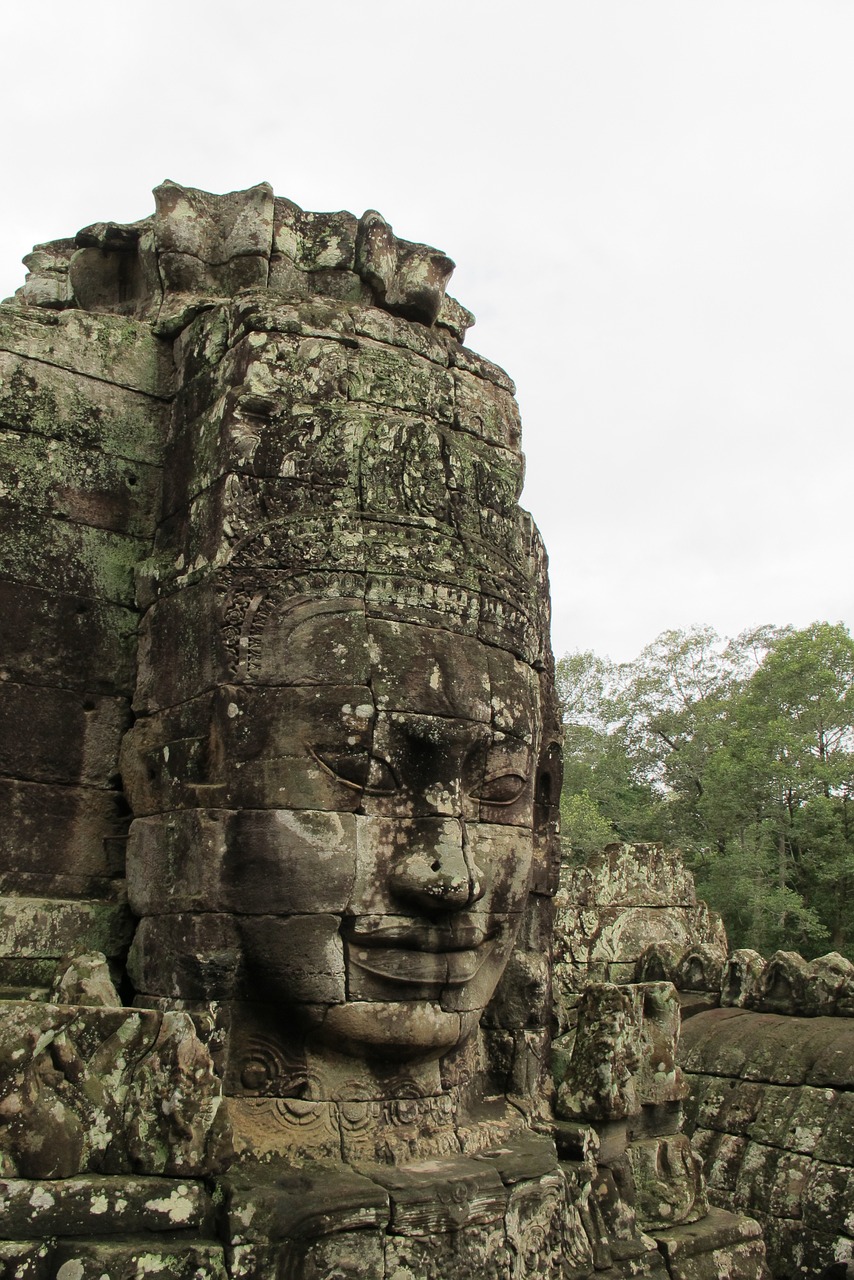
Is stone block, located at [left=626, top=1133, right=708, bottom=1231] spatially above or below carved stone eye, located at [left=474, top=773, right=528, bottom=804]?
below

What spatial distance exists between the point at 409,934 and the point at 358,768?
69 centimetres

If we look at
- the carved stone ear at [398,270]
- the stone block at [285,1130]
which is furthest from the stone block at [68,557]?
the stone block at [285,1130]

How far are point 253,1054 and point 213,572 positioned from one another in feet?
6.43

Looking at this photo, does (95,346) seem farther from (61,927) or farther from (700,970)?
(700,970)

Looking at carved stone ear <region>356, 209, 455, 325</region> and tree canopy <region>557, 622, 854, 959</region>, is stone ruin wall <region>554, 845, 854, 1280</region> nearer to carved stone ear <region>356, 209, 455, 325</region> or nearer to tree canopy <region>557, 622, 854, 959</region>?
carved stone ear <region>356, 209, 455, 325</region>

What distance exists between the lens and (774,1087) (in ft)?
23.5

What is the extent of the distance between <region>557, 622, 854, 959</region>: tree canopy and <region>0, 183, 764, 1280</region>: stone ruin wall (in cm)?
1987

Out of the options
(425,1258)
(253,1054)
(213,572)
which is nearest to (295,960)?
(253,1054)

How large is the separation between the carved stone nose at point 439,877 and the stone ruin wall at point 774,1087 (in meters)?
1.77

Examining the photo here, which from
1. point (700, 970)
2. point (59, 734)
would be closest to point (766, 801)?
point (700, 970)

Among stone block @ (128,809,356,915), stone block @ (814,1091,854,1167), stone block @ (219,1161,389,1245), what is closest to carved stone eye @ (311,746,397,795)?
stone block @ (128,809,356,915)

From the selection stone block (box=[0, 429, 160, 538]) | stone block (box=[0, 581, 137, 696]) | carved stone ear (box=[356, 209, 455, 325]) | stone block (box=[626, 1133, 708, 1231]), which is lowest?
stone block (box=[626, 1133, 708, 1231])

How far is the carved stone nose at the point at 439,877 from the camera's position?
4.51 meters

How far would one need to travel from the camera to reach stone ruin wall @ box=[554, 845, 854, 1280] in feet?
20.8
